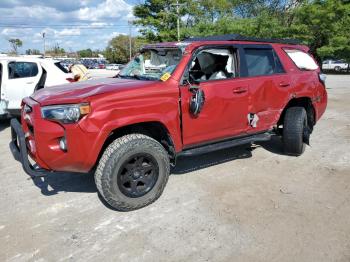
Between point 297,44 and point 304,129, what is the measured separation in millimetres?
1524

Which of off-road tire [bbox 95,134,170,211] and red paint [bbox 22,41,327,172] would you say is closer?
red paint [bbox 22,41,327,172]

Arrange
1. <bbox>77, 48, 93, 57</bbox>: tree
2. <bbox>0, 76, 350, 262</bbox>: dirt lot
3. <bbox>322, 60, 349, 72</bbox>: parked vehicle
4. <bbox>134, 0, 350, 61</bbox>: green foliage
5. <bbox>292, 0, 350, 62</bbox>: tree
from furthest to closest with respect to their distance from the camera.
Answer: <bbox>77, 48, 93, 57</bbox>: tree < <bbox>322, 60, 349, 72</bbox>: parked vehicle < <bbox>292, 0, 350, 62</bbox>: tree < <bbox>134, 0, 350, 61</bbox>: green foliage < <bbox>0, 76, 350, 262</bbox>: dirt lot

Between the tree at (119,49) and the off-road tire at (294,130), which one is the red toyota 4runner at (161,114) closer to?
the off-road tire at (294,130)

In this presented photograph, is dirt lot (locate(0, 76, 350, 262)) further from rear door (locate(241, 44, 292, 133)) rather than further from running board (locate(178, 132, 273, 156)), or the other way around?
rear door (locate(241, 44, 292, 133))

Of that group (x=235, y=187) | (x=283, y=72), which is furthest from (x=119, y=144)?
(x=283, y=72)

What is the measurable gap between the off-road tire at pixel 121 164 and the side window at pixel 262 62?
75.6 inches

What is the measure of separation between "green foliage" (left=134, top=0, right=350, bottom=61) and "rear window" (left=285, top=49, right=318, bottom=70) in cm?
1914

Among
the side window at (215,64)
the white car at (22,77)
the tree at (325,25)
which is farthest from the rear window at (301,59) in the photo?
the tree at (325,25)

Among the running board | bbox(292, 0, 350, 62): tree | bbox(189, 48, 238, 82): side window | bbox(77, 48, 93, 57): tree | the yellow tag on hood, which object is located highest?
bbox(77, 48, 93, 57): tree

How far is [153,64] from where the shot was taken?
4797mm

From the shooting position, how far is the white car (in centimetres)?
780

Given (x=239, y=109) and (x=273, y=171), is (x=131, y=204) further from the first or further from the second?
(x=273, y=171)

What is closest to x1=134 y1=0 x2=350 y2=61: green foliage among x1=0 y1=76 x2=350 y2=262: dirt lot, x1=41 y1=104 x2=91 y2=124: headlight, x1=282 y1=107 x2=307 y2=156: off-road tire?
x1=282 y1=107 x2=307 y2=156: off-road tire

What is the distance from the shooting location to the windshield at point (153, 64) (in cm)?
432
